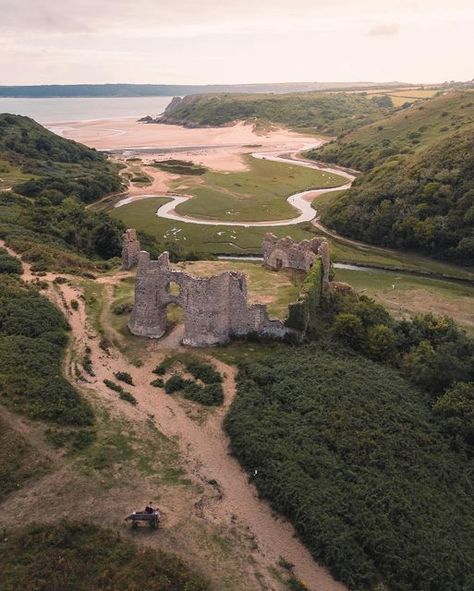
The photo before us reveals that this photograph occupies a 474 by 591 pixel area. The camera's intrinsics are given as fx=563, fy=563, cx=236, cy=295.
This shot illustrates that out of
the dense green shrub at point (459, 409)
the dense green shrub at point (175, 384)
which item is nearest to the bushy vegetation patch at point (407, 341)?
the dense green shrub at point (459, 409)

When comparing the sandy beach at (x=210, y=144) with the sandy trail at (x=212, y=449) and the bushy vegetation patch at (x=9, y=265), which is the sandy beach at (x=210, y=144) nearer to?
the bushy vegetation patch at (x=9, y=265)

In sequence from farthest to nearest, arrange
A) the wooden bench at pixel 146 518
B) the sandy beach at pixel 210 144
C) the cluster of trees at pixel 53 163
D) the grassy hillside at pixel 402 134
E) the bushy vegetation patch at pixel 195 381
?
1. the sandy beach at pixel 210 144
2. the grassy hillside at pixel 402 134
3. the cluster of trees at pixel 53 163
4. the bushy vegetation patch at pixel 195 381
5. the wooden bench at pixel 146 518

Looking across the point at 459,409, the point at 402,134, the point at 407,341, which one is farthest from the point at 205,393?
the point at 402,134

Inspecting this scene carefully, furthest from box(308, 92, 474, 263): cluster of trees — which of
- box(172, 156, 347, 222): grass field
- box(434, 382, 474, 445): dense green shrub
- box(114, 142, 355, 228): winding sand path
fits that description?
box(434, 382, 474, 445): dense green shrub

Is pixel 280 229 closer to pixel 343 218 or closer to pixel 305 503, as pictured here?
pixel 343 218

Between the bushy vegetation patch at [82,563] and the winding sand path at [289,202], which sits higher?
the bushy vegetation patch at [82,563]

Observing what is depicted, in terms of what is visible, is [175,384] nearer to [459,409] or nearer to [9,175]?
[459,409]

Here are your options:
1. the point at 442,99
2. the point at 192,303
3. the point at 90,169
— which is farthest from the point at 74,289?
the point at 442,99
